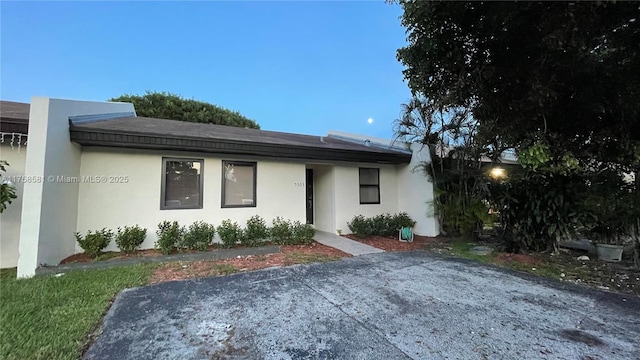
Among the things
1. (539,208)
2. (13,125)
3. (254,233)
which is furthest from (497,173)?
(13,125)

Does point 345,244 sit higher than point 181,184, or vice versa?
point 181,184

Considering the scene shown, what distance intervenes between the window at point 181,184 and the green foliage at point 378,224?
15.0 feet

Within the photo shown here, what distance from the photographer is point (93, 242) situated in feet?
17.5

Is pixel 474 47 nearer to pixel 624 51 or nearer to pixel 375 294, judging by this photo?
pixel 624 51

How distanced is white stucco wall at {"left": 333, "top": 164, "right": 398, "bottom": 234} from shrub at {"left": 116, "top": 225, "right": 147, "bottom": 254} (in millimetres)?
5314

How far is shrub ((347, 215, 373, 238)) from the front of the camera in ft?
27.0

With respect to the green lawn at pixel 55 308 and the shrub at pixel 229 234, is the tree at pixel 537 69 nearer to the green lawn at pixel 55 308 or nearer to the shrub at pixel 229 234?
the shrub at pixel 229 234

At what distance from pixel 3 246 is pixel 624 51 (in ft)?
36.9

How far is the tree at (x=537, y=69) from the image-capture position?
3625 millimetres

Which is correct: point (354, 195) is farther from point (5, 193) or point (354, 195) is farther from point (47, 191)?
point (5, 193)

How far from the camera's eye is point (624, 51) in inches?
166

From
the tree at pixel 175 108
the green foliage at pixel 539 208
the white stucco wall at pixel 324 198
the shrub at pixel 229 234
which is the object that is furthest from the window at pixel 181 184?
the tree at pixel 175 108

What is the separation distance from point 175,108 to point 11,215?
14197mm

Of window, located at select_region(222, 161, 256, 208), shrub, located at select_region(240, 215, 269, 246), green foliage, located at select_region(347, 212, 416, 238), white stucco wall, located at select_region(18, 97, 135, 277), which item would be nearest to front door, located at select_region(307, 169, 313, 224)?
green foliage, located at select_region(347, 212, 416, 238)
